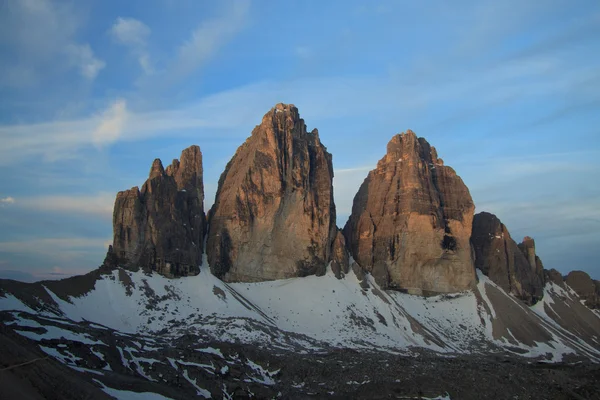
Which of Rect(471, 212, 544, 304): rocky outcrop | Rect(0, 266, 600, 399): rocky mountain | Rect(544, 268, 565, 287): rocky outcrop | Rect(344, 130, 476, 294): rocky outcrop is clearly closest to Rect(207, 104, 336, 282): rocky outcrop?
Rect(0, 266, 600, 399): rocky mountain

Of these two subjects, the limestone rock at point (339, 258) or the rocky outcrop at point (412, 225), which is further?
the rocky outcrop at point (412, 225)

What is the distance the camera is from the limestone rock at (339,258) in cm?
10088

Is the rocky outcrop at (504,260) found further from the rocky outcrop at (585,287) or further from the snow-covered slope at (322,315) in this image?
the rocky outcrop at (585,287)

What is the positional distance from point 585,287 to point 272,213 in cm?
7334

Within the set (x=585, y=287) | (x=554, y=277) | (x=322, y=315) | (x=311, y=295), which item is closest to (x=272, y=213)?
(x=311, y=295)

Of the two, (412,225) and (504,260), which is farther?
(504,260)

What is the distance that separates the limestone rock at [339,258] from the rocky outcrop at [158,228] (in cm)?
2272

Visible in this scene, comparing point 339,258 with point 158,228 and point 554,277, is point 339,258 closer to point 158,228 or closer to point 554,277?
point 158,228

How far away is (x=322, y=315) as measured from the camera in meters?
88.4

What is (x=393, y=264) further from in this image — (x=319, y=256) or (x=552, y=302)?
(x=552, y=302)

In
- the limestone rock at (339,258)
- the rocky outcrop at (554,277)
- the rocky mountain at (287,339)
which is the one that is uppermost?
the limestone rock at (339,258)

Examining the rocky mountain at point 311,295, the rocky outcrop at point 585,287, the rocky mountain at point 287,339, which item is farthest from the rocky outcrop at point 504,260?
the rocky outcrop at point 585,287

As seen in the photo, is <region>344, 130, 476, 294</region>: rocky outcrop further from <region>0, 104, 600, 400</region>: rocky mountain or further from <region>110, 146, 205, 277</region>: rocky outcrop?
<region>110, 146, 205, 277</region>: rocky outcrop

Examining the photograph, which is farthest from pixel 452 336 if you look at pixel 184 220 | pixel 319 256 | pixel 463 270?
pixel 184 220
